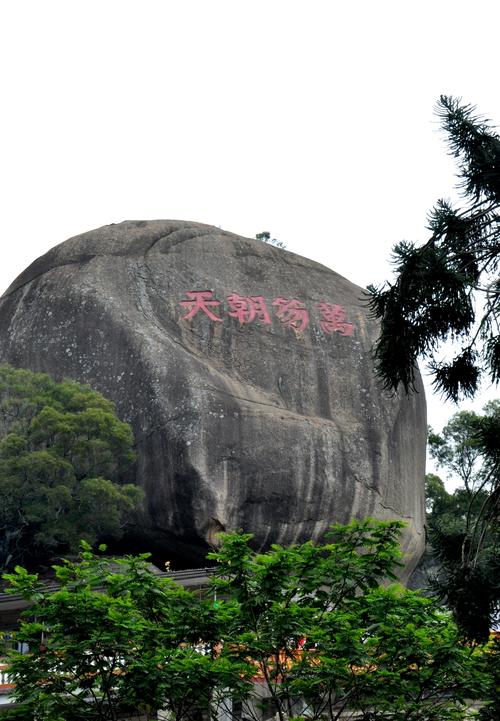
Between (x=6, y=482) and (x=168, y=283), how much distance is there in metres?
5.34

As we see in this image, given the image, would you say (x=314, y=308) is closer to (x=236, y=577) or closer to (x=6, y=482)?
(x=6, y=482)

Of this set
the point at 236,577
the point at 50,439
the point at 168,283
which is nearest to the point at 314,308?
the point at 168,283

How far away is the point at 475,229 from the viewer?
783cm

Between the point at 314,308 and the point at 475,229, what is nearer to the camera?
the point at 475,229

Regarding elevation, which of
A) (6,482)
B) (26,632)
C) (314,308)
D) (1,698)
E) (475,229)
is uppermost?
(314,308)

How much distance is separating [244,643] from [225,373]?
12.2m

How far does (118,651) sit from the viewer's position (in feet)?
30.1

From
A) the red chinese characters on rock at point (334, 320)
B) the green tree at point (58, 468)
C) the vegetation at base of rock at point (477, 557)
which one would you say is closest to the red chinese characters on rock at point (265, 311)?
the red chinese characters on rock at point (334, 320)

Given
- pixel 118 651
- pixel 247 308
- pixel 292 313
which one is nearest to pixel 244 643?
pixel 118 651

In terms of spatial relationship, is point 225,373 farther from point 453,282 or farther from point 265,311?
point 453,282

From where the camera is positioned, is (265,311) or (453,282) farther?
(265,311)

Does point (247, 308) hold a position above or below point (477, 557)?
above

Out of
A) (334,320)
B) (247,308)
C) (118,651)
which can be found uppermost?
(247,308)

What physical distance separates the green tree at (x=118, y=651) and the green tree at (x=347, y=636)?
0.32 metres
